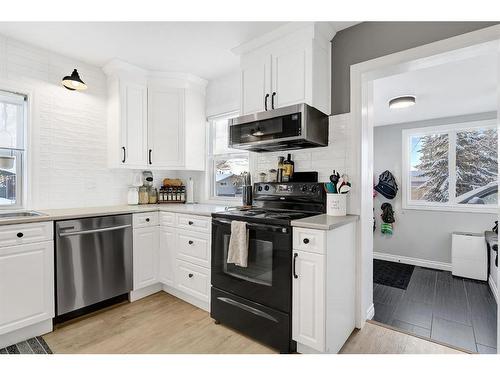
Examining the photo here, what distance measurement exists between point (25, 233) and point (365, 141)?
272 cm

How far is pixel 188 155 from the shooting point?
3109 millimetres

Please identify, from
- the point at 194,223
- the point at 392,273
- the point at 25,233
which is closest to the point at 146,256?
the point at 194,223

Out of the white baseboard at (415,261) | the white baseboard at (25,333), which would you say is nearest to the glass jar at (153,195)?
the white baseboard at (25,333)

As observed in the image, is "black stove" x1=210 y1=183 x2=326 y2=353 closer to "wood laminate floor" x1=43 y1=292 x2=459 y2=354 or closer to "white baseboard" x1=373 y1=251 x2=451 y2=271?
"wood laminate floor" x1=43 y1=292 x2=459 y2=354

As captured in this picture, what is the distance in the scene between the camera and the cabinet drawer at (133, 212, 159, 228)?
250 centimetres

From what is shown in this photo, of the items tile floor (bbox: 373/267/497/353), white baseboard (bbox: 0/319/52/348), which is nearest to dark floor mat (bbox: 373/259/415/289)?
tile floor (bbox: 373/267/497/353)

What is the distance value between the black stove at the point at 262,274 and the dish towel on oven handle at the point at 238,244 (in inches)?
1.5

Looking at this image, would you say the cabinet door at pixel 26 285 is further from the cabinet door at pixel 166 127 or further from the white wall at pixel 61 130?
the cabinet door at pixel 166 127

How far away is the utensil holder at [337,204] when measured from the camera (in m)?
1.99

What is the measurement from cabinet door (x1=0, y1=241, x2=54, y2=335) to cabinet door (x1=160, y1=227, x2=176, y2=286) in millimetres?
914

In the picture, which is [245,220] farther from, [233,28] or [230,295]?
[233,28]

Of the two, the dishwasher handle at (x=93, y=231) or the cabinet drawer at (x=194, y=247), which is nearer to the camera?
the dishwasher handle at (x=93, y=231)

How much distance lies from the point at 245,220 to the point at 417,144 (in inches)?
147

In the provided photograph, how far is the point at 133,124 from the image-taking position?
2904mm
